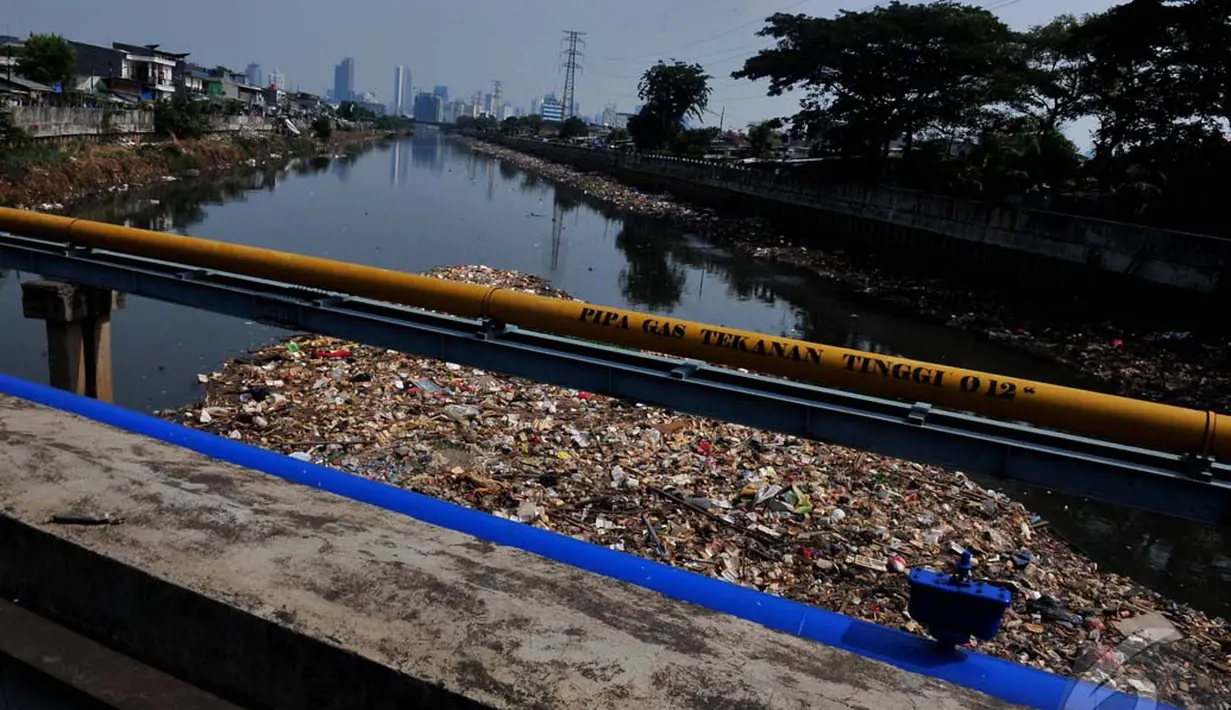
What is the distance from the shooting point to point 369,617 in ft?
5.69

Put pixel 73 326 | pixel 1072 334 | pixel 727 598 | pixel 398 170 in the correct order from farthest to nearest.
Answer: pixel 398 170, pixel 1072 334, pixel 73 326, pixel 727 598

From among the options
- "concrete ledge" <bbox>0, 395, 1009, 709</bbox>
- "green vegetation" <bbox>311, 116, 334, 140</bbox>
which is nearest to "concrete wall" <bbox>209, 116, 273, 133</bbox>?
"green vegetation" <bbox>311, 116, 334, 140</bbox>

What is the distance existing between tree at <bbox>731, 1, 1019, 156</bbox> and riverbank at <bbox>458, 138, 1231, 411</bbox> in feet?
18.3

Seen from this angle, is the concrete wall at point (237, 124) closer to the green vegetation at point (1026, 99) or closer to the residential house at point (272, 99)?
the green vegetation at point (1026, 99)

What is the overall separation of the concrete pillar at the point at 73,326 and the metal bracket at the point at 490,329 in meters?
2.78

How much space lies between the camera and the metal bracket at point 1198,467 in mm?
2953

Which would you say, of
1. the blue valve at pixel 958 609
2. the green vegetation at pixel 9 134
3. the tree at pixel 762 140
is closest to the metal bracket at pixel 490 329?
the blue valve at pixel 958 609

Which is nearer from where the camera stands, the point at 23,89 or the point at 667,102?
the point at 23,89

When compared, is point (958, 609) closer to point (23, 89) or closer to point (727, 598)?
point (727, 598)

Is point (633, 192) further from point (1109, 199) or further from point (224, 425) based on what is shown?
point (224, 425)

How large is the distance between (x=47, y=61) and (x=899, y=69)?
42.1m

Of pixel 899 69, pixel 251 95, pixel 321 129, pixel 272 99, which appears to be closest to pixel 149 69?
pixel 321 129

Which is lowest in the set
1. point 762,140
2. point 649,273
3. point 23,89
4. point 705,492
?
point 649,273

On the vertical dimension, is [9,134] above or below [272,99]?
below
